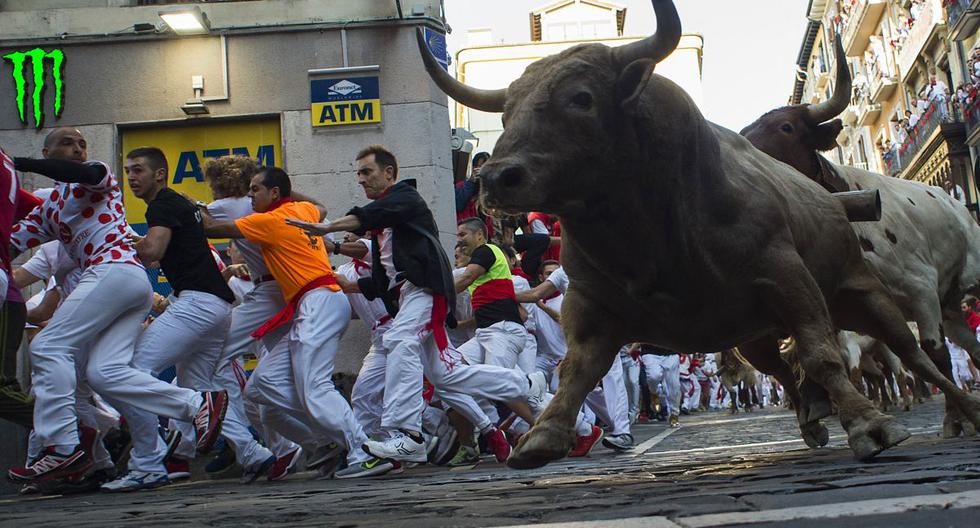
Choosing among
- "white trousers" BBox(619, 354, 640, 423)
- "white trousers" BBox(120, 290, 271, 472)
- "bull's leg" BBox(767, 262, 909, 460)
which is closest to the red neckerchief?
"white trousers" BBox(120, 290, 271, 472)

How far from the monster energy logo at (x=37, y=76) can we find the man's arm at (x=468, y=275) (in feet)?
21.6

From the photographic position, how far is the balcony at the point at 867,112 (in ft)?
184

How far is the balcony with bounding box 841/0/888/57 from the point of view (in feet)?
177

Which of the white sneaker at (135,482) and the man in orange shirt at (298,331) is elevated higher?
the man in orange shirt at (298,331)

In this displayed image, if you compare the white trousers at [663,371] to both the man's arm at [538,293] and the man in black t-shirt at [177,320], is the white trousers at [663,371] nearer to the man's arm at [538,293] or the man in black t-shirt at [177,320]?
the man's arm at [538,293]

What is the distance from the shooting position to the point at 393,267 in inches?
303

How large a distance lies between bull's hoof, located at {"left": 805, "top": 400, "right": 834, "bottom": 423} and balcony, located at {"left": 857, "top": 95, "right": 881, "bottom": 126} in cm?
5318

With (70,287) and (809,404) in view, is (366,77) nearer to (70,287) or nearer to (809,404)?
(70,287)

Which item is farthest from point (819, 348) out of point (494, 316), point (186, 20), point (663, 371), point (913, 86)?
point (913, 86)

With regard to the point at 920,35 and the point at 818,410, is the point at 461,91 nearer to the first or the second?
the point at 818,410

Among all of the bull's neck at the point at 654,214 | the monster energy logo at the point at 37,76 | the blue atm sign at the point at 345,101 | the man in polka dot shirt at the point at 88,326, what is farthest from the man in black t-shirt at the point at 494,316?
the monster energy logo at the point at 37,76

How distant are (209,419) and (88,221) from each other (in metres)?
1.44

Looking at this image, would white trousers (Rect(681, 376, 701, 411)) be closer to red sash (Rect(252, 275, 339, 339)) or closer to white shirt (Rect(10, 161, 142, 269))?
red sash (Rect(252, 275, 339, 339))

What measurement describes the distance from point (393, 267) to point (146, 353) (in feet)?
5.51
